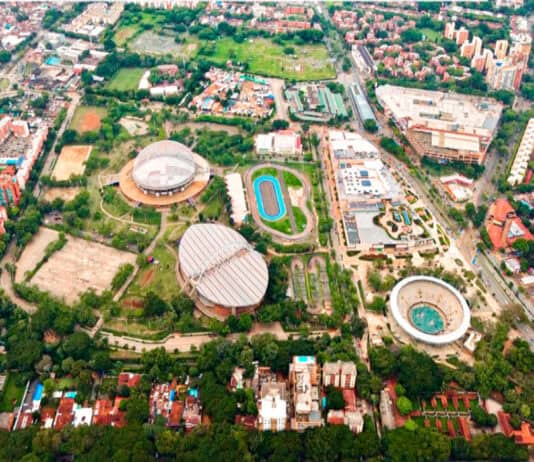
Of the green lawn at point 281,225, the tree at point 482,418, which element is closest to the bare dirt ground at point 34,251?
the green lawn at point 281,225

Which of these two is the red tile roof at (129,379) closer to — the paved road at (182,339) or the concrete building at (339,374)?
the paved road at (182,339)

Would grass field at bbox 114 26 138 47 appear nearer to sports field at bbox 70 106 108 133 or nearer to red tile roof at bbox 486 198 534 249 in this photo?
sports field at bbox 70 106 108 133

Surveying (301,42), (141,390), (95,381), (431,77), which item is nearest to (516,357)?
(141,390)

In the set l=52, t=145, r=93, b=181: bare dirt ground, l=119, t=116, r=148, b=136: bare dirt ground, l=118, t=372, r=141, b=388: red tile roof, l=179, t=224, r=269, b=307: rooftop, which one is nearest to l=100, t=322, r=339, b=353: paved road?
l=179, t=224, r=269, b=307: rooftop

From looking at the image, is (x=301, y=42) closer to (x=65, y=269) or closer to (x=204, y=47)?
(x=204, y=47)

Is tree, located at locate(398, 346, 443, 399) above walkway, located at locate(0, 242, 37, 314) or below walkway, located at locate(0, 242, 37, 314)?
below

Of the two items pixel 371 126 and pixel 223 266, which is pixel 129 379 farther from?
pixel 371 126
